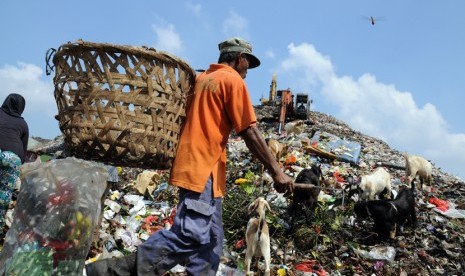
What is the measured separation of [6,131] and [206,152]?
9.33 feet

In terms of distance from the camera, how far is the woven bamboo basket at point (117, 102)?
2.26 m

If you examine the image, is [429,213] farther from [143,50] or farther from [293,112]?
[293,112]

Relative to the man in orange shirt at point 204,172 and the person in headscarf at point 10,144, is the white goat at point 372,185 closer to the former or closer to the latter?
the man in orange shirt at point 204,172

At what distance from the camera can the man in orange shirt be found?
2410 mm

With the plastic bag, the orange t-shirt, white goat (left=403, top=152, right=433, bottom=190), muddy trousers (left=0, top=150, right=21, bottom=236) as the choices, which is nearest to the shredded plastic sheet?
white goat (left=403, top=152, right=433, bottom=190)

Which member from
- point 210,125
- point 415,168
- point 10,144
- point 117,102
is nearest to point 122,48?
point 117,102

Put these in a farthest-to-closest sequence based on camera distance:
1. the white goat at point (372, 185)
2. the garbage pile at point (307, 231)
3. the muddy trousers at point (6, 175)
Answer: the white goat at point (372, 185) < the garbage pile at point (307, 231) < the muddy trousers at point (6, 175)

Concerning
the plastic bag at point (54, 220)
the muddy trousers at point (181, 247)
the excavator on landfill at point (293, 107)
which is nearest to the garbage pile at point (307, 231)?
the plastic bag at point (54, 220)

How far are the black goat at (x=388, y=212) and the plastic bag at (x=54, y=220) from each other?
13.7 feet

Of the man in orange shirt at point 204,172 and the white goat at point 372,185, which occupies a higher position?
the white goat at point 372,185

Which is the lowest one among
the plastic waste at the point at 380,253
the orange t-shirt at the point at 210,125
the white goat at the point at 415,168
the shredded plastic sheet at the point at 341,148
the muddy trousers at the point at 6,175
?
the plastic waste at the point at 380,253

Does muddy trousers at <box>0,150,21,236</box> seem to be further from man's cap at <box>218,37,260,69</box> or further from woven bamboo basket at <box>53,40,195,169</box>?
man's cap at <box>218,37,260,69</box>

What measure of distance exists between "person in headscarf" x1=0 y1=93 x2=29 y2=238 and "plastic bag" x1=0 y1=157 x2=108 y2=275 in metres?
2.03

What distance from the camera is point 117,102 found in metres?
2.26
